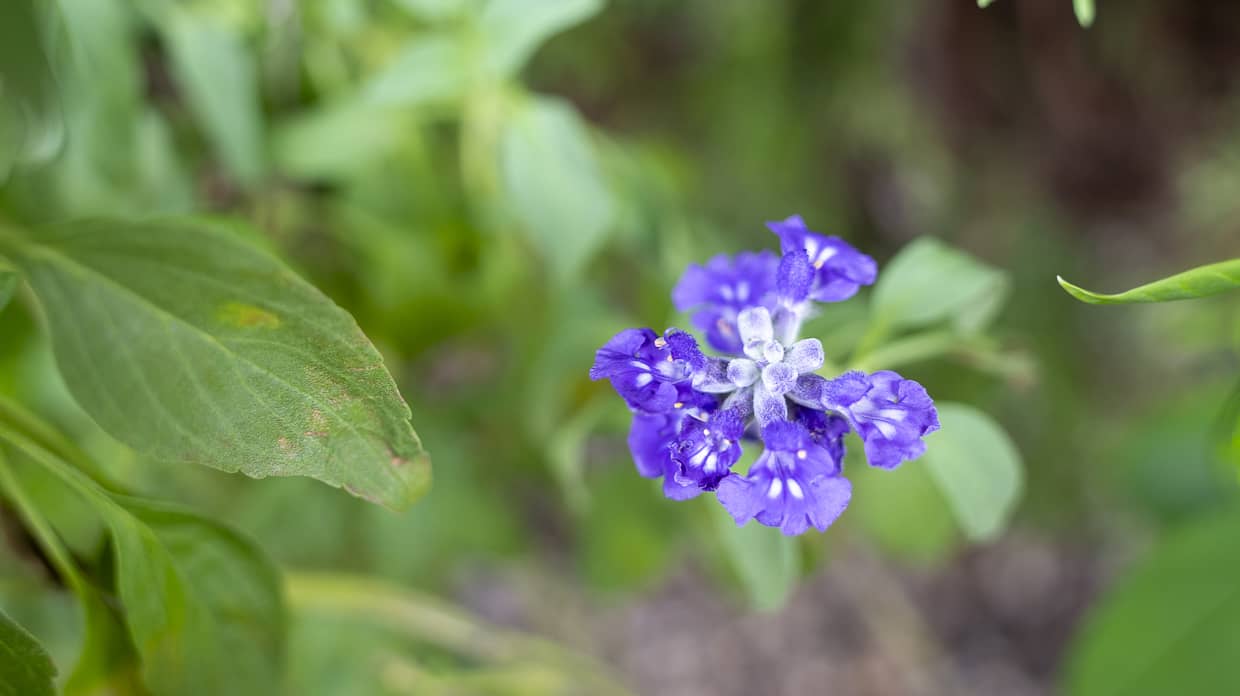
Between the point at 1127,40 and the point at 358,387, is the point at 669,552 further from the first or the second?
the point at 1127,40

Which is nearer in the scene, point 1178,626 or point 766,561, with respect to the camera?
point 766,561

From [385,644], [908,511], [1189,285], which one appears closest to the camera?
[1189,285]

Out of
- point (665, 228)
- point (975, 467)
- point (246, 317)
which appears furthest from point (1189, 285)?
point (665, 228)

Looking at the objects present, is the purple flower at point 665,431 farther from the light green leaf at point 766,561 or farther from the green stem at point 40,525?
the green stem at point 40,525

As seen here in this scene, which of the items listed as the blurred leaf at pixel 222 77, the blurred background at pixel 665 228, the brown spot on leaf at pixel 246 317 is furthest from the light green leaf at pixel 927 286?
the blurred leaf at pixel 222 77

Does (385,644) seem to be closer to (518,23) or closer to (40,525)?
(40,525)

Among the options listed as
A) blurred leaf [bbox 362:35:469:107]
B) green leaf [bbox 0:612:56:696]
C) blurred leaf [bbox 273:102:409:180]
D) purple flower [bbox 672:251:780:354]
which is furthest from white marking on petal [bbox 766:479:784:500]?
blurred leaf [bbox 273:102:409:180]
